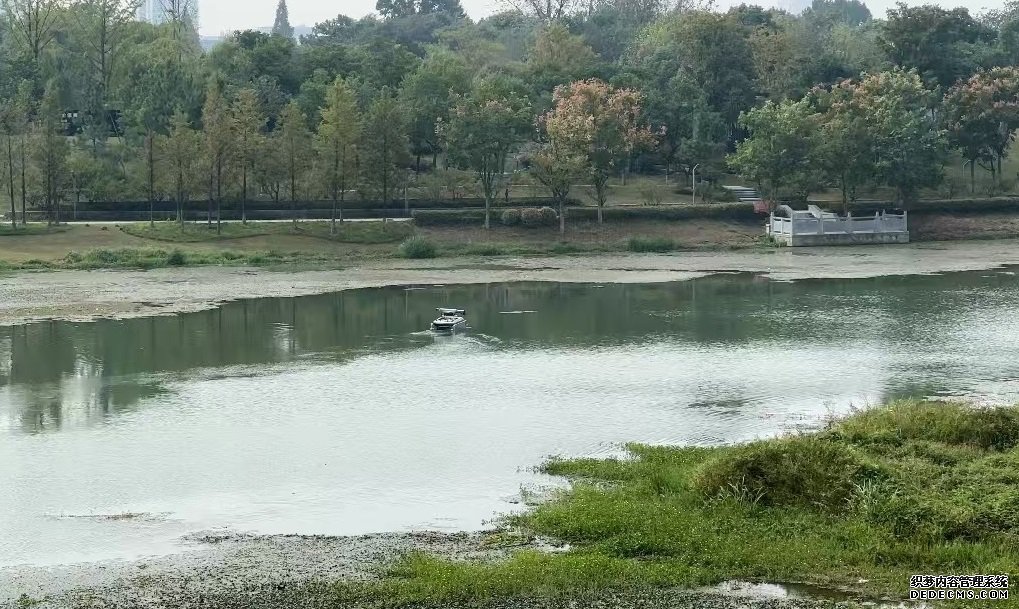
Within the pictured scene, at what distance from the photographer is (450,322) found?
43.3 m

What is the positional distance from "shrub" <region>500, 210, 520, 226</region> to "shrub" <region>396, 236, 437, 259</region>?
5.84 metres

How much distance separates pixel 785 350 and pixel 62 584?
24925mm

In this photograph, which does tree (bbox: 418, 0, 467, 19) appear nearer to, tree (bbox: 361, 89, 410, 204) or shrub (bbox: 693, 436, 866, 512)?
tree (bbox: 361, 89, 410, 204)

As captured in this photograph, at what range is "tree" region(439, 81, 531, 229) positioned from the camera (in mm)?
72812

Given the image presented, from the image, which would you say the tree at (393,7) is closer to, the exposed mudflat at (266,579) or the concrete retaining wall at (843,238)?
the concrete retaining wall at (843,238)

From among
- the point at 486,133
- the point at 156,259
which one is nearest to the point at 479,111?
the point at 486,133

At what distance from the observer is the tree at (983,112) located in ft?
264

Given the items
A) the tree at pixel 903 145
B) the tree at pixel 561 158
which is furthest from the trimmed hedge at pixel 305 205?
the tree at pixel 903 145

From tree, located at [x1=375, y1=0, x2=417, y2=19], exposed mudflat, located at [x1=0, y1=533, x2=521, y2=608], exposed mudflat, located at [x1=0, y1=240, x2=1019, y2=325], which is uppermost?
tree, located at [x1=375, y1=0, x2=417, y2=19]

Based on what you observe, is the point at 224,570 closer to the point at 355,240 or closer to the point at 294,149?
the point at 355,240

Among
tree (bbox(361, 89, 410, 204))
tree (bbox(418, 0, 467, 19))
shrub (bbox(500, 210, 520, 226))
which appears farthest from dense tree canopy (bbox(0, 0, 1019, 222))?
tree (bbox(418, 0, 467, 19))

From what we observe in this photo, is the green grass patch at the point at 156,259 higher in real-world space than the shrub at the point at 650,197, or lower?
lower

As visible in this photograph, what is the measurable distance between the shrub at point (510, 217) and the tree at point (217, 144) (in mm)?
15501

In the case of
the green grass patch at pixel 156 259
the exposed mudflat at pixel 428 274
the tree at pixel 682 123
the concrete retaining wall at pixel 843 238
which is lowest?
the exposed mudflat at pixel 428 274
